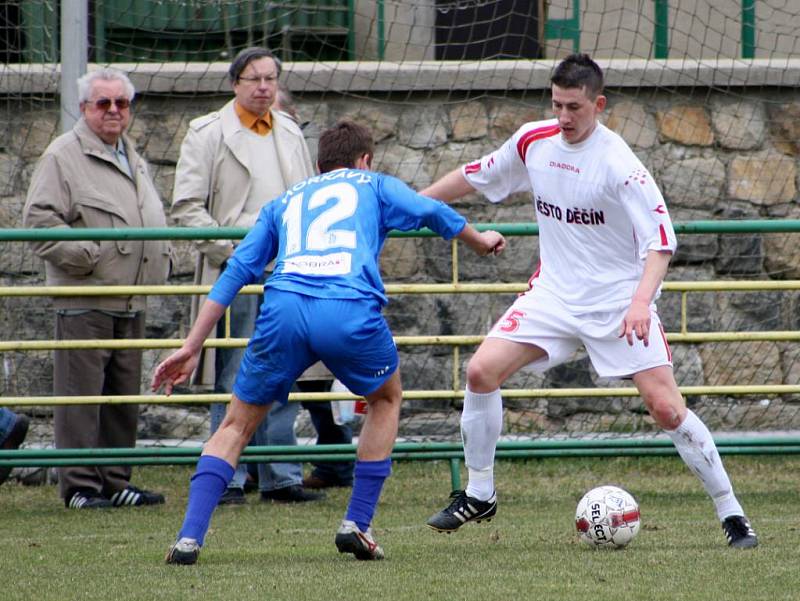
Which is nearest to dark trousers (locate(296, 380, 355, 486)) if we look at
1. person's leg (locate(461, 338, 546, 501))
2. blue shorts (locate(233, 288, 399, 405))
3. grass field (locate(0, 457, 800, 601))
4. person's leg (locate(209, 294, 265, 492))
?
grass field (locate(0, 457, 800, 601))

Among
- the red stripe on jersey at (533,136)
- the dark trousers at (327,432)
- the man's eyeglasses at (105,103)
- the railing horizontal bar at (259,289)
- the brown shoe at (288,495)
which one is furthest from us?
the dark trousers at (327,432)

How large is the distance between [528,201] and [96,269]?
2.76 meters

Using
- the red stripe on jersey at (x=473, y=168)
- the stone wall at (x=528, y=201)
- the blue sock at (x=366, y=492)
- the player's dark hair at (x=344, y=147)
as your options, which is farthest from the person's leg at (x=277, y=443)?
the player's dark hair at (x=344, y=147)

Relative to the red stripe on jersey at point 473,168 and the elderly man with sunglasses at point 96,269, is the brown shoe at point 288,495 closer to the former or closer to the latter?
the elderly man with sunglasses at point 96,269

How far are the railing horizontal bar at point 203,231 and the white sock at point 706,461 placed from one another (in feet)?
4.70

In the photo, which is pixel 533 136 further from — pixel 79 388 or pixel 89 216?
pixel 79 388

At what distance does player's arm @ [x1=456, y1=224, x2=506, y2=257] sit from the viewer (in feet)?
17.6

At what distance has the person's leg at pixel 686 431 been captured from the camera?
5762 mm

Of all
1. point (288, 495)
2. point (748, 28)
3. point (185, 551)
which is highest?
point (748, 28)

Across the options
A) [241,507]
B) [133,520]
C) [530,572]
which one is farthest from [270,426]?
[530,572]

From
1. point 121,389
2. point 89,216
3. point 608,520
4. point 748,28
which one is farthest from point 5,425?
point 748,28

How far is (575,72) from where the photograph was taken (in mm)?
5695

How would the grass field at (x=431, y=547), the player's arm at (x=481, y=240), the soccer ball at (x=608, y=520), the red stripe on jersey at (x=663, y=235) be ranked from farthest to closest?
the soccer ball at (x=608, y=520) < the red stripe on jersey at (x=663, y=235) < the player's arm at (x=481, y=240) < the grass field at (x=431, y=547)

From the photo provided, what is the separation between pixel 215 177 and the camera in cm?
745
